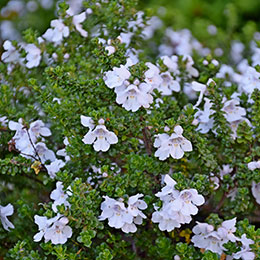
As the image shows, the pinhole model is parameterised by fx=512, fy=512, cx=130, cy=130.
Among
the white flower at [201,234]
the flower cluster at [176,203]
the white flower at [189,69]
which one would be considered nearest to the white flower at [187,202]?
the flower cluster at [176,203]

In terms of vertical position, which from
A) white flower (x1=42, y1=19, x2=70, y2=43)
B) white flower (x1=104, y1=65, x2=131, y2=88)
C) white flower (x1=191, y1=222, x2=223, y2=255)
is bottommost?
white flower (x1=191, y1=222, x2=223, y2=255)

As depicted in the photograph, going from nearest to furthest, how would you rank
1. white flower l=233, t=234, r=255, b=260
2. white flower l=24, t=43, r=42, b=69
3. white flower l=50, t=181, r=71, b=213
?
1. white flower l=233, t=234, r=255, b=260
2. white flower l=50, t=181, r=71, b=213
3. white flower l=24, t=43, r=42, b=69

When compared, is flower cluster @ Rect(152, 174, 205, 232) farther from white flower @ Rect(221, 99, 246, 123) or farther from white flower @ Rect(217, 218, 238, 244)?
white flower @ Rect(221, 99, 246, 123)

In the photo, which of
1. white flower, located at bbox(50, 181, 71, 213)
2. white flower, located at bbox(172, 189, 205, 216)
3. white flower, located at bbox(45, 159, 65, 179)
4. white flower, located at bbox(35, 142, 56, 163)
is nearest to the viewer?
white flower, located at bbox(172, 189, 205, 216)

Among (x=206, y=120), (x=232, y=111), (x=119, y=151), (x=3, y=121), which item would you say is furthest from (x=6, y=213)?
(x=232, y=111)

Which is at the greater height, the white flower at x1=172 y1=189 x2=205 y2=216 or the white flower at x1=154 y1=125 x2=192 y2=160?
the white flower at x1=154 y1=125 x2=192 y2=160

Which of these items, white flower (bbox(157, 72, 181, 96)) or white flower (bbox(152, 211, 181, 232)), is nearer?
white flower (bbox(152, 211, 181, 232))

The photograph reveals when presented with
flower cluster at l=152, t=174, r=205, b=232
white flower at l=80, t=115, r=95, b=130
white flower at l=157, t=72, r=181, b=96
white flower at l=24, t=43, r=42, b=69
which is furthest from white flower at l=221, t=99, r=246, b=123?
white flower at l=24, t=43, r=42, b=69
